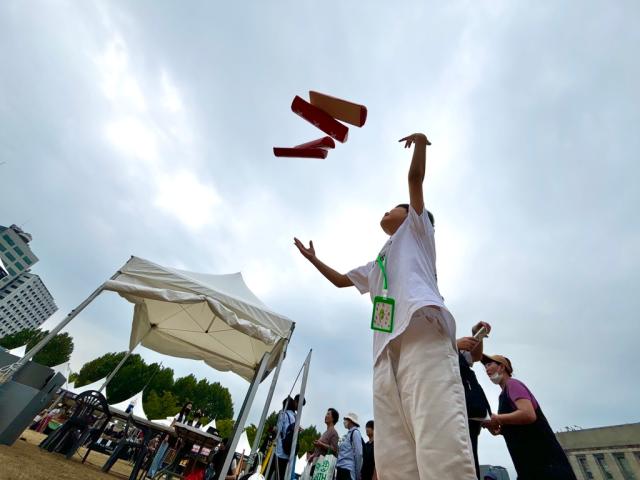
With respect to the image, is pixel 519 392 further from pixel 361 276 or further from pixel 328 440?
pixel 328 440

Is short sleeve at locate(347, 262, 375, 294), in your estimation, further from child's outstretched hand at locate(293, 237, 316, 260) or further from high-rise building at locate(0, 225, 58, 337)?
high-rise building at locate(0, 225, 58, 337)

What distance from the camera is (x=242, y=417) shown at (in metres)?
3.83

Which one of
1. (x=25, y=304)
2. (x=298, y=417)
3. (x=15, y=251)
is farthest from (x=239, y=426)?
(x=25, y=304)

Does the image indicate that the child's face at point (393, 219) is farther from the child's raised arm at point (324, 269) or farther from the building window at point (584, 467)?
the building window at point (584, 467)

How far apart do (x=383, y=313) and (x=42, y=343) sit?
4277mm

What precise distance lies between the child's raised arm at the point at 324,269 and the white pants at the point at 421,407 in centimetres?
80

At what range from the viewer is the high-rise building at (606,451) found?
28.3m

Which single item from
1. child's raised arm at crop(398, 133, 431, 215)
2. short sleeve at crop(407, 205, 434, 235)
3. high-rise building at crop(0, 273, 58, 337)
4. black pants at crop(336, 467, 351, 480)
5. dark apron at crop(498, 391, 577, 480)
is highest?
high-rise building at crop(0, 273, 58, 337)

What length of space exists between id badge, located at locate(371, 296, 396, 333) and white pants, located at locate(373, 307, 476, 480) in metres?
0.07

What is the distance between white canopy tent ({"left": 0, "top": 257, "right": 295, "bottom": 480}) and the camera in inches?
159

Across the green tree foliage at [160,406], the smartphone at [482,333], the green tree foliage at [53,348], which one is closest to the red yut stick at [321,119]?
the smartphone at [482,333]

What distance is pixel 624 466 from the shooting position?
2856cm

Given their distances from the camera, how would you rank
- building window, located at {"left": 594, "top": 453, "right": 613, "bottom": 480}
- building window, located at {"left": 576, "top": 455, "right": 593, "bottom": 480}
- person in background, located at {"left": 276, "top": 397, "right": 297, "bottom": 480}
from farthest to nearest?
1. building window, located at {"left": 576, "top": 455, "right": 593, "bottom": 480}
2. building window, located at {"left": 594, "top": 453, "right": 613, "bottom": 480}
3. person in background, located at {"left": 276, "top": 397, "right": 297, "bottom": 480}

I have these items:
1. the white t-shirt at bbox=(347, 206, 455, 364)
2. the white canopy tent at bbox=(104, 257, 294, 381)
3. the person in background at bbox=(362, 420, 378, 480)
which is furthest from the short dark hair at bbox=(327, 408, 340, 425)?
the white t-shirt at bbox=(347, 206, 455, 364)
